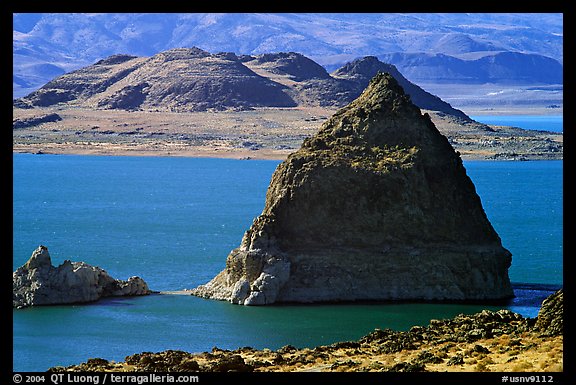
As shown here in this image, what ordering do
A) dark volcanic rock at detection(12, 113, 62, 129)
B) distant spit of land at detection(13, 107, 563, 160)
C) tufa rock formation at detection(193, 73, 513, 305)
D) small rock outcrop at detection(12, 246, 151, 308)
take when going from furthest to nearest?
dark volcanic rock at detection(12, 113, 62, 129) < distant spit of land at detection(13, 107, 563, 160) < tufa rock formation at detection(193, 73, 513, 305) < small rock outcrop at detection(12, 246, 151, 308)

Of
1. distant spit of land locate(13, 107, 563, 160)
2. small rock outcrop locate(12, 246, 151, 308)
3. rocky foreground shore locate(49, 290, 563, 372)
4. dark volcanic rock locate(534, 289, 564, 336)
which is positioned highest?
distant spit of land locate(13, 107, 563, 160)

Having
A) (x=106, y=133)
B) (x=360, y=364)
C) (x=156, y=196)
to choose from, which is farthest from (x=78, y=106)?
(x=360, y=364)

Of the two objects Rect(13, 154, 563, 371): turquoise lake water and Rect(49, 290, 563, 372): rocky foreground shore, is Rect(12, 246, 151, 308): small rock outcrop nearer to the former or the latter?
Rect(13, 154, 563, 371): turquoise lake water

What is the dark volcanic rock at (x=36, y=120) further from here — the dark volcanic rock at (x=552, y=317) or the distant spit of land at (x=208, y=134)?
the dark volcanic rock at (x=552, y=317)

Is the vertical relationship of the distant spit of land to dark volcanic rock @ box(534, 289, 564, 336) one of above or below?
above

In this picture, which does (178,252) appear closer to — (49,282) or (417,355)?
(49,282)

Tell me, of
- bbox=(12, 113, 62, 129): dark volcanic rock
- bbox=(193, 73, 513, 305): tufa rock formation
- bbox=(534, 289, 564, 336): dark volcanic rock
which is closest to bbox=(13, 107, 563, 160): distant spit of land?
bbox=(12, 113, 62, 129): dark volcanic rock

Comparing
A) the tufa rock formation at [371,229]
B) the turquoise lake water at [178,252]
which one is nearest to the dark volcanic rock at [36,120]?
the turquoise lake water at [178,252]
